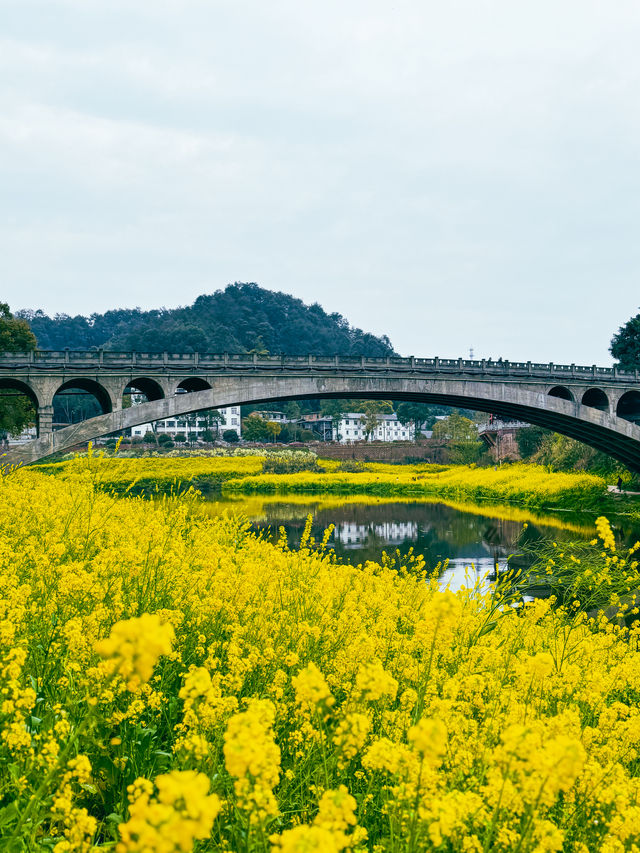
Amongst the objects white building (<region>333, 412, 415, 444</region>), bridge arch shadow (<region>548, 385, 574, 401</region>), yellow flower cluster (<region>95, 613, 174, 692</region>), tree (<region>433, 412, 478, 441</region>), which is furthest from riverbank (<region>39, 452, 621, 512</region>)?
white building (<region>333, 412, 415, 444</region>)

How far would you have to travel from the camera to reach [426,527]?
30.6 metres

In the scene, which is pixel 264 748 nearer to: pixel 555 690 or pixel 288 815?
Result: pixel 288 815

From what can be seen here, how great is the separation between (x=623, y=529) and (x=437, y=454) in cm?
4193

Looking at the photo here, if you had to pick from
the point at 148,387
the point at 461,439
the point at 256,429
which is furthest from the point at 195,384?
the point at 256,429

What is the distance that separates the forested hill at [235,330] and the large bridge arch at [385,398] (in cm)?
8194

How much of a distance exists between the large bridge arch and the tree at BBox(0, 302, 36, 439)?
13.1 m

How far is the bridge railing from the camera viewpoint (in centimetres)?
2677

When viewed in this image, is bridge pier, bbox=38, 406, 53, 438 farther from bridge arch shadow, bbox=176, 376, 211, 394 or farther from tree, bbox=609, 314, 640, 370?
tree, bbox=609, 314, 640, 370

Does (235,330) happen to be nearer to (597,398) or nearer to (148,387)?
(597,398)

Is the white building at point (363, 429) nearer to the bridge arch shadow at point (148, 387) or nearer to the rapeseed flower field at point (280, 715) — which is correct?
the bridge arch shadow at point (148, 387)

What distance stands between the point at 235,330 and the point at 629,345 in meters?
90.5

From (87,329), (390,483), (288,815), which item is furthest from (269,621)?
(87,329)

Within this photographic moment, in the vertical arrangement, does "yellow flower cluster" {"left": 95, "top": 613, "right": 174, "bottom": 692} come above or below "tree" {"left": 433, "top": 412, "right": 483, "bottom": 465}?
above

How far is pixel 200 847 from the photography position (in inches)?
117
